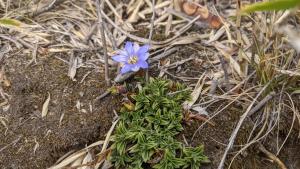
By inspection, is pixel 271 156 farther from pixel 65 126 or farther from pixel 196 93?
pixel 65 126

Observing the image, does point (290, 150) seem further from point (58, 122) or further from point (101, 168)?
point (58, 122)

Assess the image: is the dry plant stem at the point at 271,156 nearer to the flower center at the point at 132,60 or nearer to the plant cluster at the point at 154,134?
the plant cluster at the point at 154,134

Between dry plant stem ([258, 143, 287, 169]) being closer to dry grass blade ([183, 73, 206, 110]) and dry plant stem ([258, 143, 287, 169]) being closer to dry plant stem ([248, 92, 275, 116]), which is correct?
dry plant stem ([248, 92, 275, 116])

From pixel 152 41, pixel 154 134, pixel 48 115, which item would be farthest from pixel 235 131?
pixel 48 115

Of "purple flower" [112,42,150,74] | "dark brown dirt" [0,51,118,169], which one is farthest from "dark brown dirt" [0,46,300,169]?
"purple flower" [112,42,150,74]

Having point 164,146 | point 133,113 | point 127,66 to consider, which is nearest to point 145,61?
point 127,66
